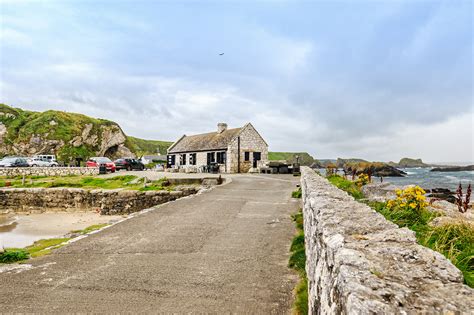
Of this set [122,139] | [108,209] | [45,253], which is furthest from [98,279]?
[122,139]

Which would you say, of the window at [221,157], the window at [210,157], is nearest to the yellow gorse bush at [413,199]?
the window at [221,157]

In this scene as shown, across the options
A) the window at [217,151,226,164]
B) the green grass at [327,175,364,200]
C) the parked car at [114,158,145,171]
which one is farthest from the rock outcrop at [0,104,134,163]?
the green grass at [327,175,364,200]

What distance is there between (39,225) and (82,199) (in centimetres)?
439

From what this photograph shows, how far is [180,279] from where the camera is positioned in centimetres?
529

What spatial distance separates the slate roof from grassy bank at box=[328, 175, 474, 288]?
32165mm

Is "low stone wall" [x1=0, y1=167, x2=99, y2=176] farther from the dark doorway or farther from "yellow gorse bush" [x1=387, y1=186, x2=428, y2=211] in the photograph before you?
"yellow gorse bush" [x1=387, y1=186, x2=428, y2=211]

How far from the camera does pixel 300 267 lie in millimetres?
5730

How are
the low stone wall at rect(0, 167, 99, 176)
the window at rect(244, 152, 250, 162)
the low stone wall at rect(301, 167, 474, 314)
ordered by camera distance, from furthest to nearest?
the window at rect(244, 152, 250, 162)
the low stone wall at rect(0, 167, 99, 176)
the low stone wall at rect(301, 167, 474, 314)

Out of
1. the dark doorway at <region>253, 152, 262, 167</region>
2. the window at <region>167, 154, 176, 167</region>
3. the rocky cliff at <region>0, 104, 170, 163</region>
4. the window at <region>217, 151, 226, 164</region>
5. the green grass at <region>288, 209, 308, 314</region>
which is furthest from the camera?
the rocky cliff at <region>0, 104, 170, 163</region>

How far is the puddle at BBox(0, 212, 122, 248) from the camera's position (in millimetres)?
14312

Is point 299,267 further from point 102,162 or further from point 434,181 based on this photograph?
point 434,181

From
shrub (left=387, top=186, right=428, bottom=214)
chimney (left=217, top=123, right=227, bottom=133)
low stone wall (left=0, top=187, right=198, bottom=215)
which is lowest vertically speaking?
low stone wall (left=0, top=187, right=198, bottom=215)

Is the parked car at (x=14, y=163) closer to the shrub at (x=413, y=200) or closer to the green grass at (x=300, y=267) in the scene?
the green grass at (x=300, y=267)

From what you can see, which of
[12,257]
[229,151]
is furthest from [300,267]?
[229,151]
